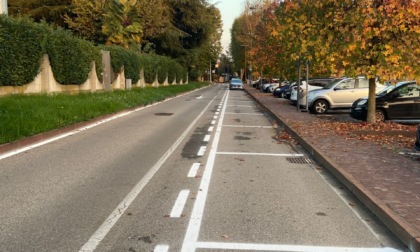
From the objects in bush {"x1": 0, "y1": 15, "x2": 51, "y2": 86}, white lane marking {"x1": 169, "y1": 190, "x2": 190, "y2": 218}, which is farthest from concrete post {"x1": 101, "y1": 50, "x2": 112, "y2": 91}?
white lane marking {"x1": 169, "y1": 190, "x2": 190, "y2": 218}

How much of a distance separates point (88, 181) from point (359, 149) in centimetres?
588

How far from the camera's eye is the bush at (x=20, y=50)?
47.2 ft

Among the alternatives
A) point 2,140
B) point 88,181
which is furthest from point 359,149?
point 2,140

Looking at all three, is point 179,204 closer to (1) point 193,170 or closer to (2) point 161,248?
(2) point 161,248

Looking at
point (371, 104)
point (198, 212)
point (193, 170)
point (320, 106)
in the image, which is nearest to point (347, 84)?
point (320, 106)

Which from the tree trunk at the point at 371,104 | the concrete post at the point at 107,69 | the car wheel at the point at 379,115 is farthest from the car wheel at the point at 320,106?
the concrete post at the point at 107,69

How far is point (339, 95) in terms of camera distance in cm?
1900

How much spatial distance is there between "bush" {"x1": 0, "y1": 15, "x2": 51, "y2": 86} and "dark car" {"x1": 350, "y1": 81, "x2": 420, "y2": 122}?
12651mm

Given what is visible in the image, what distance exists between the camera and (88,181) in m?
6.50

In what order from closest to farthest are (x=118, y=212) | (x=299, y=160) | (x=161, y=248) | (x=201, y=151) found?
(x=161, y=248) → (x=118, y=212) → (x=299, y=160) → (x=201, y=151)

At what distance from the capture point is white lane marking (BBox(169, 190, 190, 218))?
4.96 meters

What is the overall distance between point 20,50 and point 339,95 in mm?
13655

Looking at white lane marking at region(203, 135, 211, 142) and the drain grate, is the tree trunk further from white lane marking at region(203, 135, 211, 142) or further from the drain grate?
the drain grate

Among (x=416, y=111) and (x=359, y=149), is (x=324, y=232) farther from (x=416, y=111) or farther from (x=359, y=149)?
(x=416, y=111)
